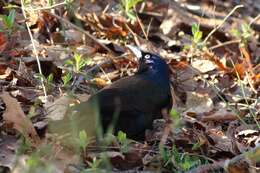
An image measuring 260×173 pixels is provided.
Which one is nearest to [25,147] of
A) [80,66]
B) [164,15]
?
[80,66]

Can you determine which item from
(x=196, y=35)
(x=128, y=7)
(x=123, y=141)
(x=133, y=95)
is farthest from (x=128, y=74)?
(x=123, y=141)

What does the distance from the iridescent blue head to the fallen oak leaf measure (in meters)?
1.23

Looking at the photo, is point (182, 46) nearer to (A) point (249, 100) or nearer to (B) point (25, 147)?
(A) point (249, 100)

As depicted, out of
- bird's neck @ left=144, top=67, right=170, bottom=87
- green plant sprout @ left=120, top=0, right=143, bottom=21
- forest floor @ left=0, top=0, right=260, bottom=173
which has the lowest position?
forest floor @ left=0, top=0, right=260, bottom=173

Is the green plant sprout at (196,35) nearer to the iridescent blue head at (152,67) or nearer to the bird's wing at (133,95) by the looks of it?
the iridescent blue head at (152,67)

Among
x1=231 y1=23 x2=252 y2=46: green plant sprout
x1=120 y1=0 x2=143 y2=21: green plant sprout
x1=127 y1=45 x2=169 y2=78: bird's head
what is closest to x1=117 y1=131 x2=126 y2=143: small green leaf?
x1=127 y1=45 x2=169 y2=78: bird's head

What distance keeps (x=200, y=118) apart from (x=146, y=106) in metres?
0.75

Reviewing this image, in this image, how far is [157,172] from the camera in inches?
154

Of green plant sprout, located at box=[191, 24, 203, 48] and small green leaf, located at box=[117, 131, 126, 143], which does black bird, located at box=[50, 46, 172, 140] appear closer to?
small green leaf, located at box=[117, 131, 126, 143]

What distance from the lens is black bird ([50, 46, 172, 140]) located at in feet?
14.1

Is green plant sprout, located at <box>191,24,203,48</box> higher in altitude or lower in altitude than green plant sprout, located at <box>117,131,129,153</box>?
higher

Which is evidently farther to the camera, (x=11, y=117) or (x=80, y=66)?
(x=80, y=66)

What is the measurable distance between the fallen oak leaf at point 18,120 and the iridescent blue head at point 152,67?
1.23 metres

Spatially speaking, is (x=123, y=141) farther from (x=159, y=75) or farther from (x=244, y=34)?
(x=244, y=34)
